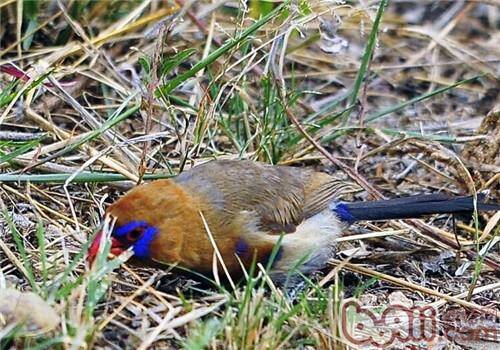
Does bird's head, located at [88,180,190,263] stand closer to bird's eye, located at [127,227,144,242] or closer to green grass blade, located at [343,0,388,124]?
bird's eye, located at [127,227,144,242]

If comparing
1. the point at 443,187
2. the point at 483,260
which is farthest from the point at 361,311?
the point at 443,187

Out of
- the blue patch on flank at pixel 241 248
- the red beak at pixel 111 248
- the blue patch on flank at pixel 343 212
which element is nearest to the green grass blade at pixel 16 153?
the red beak at pixel 111 248

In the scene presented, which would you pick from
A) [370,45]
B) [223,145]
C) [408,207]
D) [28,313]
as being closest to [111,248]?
[28,313]

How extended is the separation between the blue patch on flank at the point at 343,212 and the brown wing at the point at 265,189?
0.05m

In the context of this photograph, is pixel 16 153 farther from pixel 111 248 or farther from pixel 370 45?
pixel 370 45

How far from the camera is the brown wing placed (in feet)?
11.6

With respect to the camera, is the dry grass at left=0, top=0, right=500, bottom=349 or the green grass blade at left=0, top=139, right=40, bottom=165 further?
the green grass blade at left=0, top=139, right=40, bottom=165

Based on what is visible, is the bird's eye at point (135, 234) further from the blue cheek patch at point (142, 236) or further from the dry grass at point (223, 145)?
the dry grass at point (223, 145)

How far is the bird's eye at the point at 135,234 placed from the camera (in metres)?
3.21

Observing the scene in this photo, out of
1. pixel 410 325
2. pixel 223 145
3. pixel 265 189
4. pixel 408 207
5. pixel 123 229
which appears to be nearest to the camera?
pixel 123 229

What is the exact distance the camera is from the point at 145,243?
3.24 m

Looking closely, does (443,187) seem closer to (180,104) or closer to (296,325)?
(180,104)

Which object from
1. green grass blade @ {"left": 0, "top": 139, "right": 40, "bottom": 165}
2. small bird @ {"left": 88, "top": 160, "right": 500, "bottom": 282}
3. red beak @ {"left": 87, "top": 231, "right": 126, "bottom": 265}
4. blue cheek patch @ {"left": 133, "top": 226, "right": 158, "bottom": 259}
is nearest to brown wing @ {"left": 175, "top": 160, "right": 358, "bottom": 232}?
small bird @ {"left": 88, "top": 160, "right": 500, "bottom": 282}

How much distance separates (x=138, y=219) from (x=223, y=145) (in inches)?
58.4
